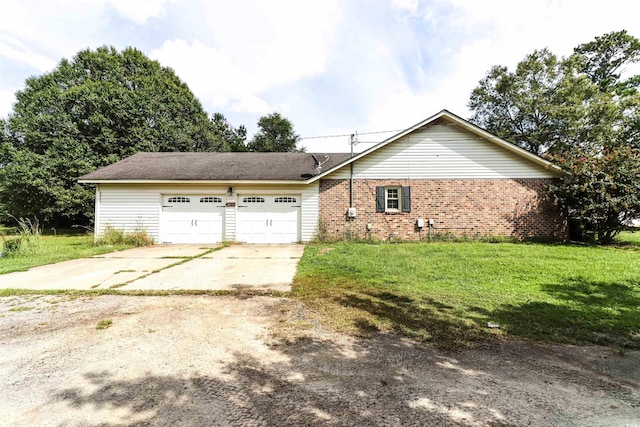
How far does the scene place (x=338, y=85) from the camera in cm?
1480

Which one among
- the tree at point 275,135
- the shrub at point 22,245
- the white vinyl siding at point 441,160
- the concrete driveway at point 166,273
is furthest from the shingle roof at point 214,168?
the tree at point 275,135

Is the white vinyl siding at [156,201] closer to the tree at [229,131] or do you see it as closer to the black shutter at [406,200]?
the black shutter at [406,200]

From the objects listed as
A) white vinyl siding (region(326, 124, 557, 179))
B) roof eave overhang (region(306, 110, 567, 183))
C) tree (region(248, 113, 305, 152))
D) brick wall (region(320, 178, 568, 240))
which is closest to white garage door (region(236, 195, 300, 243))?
brick wall (region(320, 178, 568, 240))

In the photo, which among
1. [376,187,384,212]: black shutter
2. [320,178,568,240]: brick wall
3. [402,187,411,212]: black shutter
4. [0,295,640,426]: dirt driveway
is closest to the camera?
[0,295,640,426]: dirt driveway

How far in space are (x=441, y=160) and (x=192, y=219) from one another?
35.7 feet

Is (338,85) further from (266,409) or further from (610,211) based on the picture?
(266,409)

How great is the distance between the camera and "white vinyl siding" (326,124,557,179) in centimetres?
1146

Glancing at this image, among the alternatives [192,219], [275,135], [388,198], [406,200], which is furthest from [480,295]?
[275,135]

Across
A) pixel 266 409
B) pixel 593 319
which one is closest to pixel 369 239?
pixel 593 319

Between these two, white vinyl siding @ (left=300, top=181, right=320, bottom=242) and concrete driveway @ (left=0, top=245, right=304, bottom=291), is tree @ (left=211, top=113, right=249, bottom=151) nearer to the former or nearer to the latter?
white vinyl siding @ (left=300, top=181, right=320, bottom=242)

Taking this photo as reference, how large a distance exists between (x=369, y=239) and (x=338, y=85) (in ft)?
27.8

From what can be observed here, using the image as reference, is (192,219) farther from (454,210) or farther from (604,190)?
(604,190)

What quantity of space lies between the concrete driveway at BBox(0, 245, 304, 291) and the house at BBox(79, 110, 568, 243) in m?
3.11

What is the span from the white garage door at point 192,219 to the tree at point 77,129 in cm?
871
